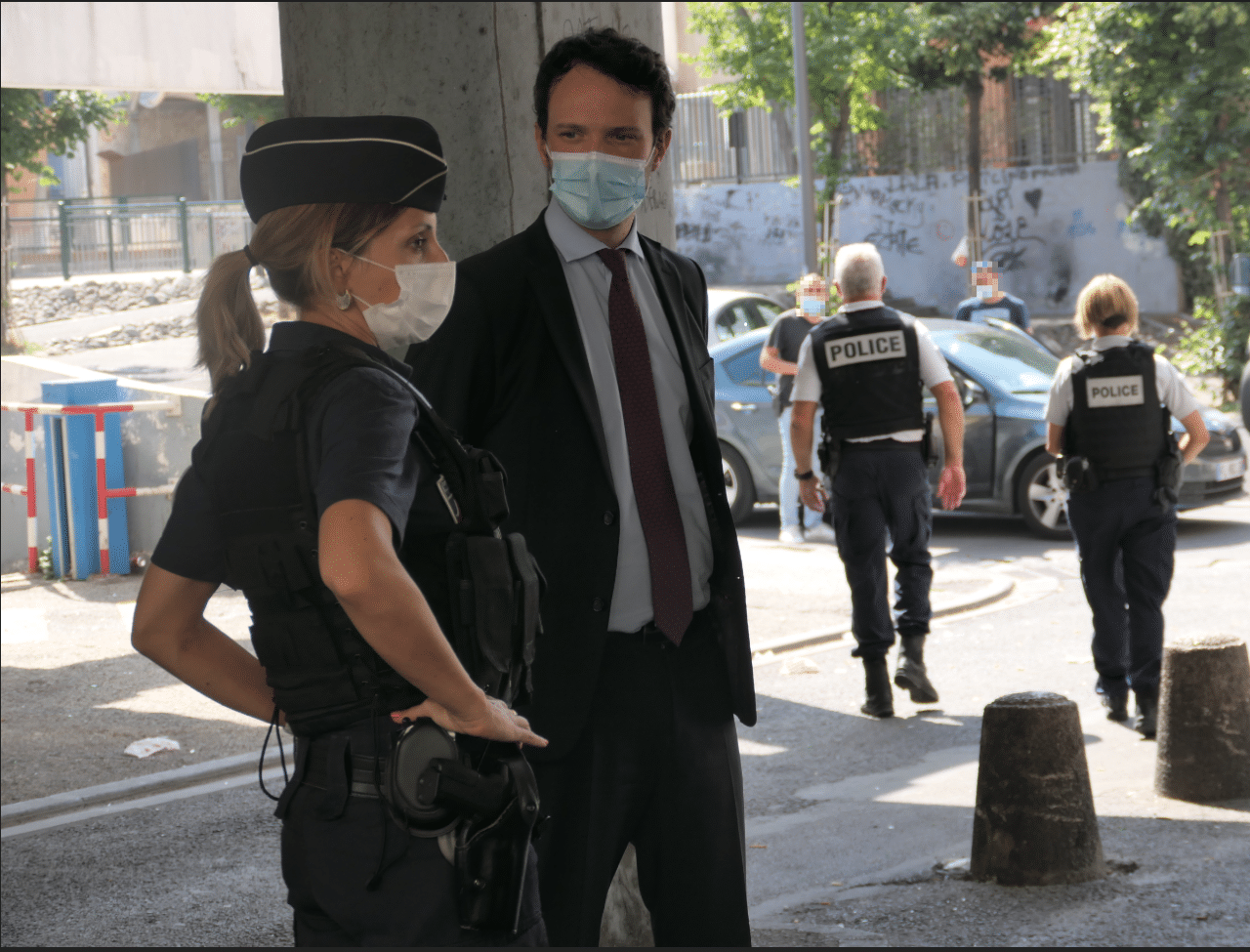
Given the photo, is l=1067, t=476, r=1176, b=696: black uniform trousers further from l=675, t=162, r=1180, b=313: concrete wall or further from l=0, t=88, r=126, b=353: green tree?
l=0, t=88, r=126, b=353: green tree

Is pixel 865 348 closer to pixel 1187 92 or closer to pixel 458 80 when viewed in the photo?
pixel 458 80

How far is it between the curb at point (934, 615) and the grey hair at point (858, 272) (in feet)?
7.32

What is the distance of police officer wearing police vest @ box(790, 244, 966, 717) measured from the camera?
6895 millimetres

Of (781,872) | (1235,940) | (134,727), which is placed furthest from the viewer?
(134,727)

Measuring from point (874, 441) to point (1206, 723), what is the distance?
206 centimetres

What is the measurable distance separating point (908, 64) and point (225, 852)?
2735 cm

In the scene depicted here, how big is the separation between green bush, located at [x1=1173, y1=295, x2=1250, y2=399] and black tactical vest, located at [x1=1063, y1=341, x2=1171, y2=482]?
1247 cm

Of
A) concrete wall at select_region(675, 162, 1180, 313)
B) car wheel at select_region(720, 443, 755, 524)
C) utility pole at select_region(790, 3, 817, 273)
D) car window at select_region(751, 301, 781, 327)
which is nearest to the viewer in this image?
car wheel at select_region(720, 443, 755, 524)

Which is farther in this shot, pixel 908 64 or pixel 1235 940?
pixel 908 64

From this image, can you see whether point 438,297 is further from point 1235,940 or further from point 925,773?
point 925,773

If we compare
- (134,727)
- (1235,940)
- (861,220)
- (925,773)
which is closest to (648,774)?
(1235,940)

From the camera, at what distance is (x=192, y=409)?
11.6 metres

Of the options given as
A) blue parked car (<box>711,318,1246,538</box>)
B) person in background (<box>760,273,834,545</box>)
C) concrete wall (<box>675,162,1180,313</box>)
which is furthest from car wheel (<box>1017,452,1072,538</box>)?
concrete wall (<box>675,162,1180,313</box>)

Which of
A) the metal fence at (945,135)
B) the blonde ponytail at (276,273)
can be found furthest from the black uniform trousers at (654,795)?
the metal fence at (945,135)
